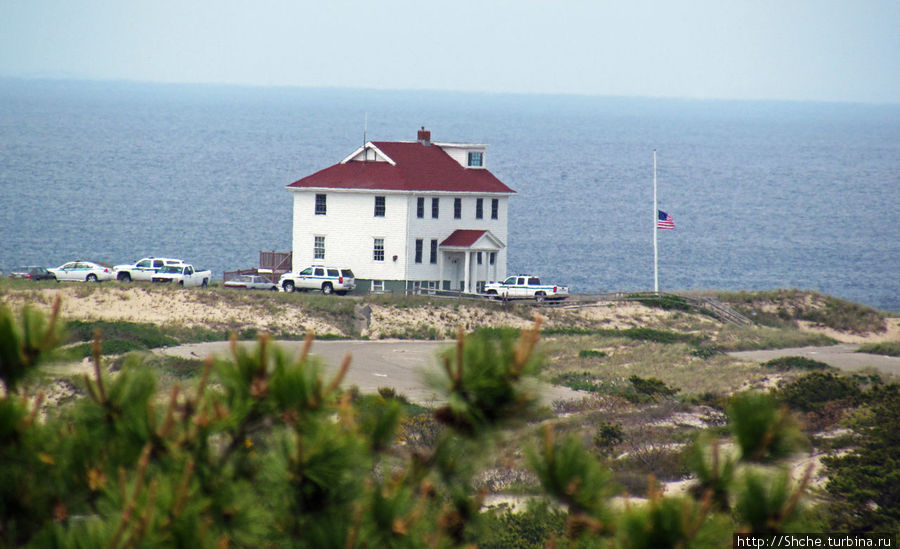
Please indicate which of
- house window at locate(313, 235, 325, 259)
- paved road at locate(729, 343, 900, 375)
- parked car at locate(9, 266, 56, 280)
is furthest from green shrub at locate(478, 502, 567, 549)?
parked car at locate(9, 266, 56, 280)

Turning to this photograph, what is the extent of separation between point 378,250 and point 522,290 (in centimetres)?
720

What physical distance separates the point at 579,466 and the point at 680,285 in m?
91.6

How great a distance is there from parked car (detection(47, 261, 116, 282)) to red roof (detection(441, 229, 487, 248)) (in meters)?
16.0

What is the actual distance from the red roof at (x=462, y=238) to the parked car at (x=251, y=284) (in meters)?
8.53

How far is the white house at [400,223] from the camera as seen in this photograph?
175 feet

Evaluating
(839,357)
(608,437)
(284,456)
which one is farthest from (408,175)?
(284,456)

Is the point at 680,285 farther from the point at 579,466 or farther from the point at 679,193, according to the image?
the point at 579,466

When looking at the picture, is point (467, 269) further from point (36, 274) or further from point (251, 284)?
point (36, 274)

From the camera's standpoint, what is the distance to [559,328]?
51000mm

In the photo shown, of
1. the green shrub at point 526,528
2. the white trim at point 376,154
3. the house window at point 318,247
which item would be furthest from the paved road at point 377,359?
the green shrub at point 526,528

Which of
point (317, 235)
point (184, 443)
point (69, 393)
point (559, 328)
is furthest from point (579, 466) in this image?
point (317, 235)

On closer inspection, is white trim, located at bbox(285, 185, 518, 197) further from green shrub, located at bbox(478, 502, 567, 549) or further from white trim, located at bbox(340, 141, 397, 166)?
green shrub, located at bbox(478, 502, 567, 549)

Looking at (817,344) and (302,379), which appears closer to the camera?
(302,379)

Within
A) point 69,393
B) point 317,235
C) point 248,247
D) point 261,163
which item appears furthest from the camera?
point 261,163
